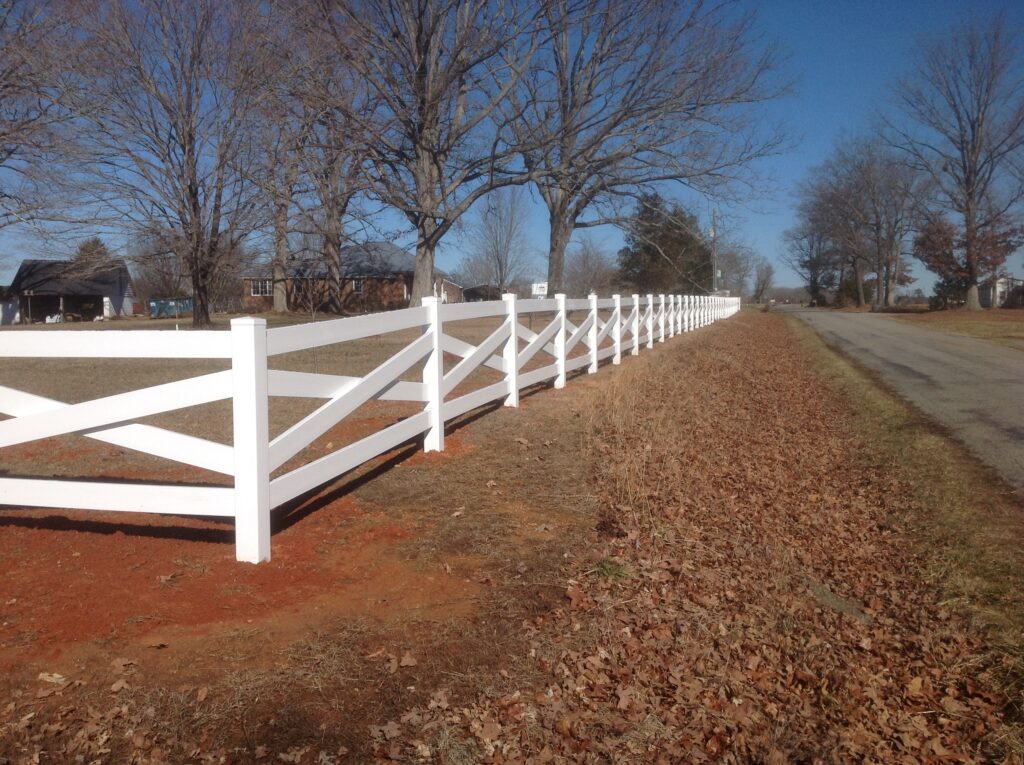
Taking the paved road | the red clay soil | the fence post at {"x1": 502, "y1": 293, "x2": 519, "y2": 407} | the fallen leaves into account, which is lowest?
the fallen leaves

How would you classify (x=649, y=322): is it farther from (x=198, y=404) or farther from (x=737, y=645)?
(x=737, y=645)

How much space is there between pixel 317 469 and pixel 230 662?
71.0 inches

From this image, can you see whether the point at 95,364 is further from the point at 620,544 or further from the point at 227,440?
the point at 620,544

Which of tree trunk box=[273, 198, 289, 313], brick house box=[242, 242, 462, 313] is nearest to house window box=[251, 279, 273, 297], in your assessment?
brick house box=[242, 242, 462, 313]

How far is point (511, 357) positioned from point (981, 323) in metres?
38.0

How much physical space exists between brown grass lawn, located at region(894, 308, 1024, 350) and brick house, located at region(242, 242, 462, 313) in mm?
21389

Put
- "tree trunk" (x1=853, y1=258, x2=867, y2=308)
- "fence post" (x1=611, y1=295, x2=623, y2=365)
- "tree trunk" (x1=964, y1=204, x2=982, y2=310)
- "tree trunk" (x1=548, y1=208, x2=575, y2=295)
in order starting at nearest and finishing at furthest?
"fence post" (x1=611, y1=295, x2=623, y2=365)
"tree trunk" (x1=548, y1=208, x2=575, y2=295)
"tree trunk" (x1=964, y1=204, x2=982, y2=310)
"tree trunk" (x1=853, y1=258, x2=867, y2=308)

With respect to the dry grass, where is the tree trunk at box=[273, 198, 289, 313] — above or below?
above

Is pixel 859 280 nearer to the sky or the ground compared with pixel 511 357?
nearer to the sky

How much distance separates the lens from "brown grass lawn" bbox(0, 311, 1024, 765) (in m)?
3.06

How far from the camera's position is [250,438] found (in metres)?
4.34

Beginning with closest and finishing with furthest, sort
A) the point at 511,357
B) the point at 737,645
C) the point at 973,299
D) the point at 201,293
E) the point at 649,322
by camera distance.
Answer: the point at 737,645
the point at 511,357
the point at 649,322
the point at 201,293
the point at 973,299

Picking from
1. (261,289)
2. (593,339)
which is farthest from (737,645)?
(261,289)

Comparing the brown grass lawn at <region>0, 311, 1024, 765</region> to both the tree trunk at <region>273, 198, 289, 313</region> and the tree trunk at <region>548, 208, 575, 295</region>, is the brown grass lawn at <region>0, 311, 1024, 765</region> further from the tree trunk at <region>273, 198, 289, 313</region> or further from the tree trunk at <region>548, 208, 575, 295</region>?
the tree trunk at <region>548, 208, 575, 295</region>
